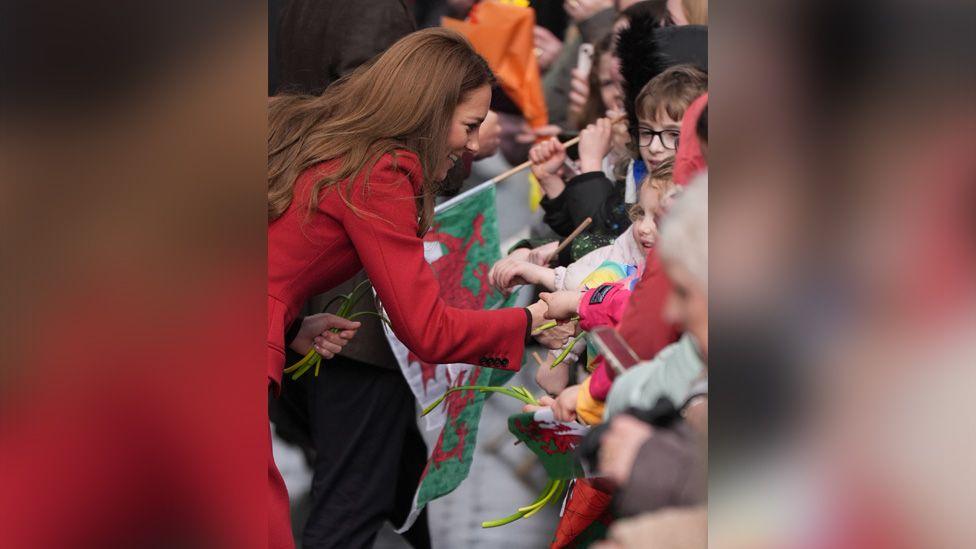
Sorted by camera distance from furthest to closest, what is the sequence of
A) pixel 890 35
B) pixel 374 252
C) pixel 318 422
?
pixel 318 422, pixel 374 252, pixel 890 35

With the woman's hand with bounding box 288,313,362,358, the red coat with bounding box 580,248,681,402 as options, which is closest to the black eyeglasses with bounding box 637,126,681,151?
the woman's hand with bounding box 288,313,362,358

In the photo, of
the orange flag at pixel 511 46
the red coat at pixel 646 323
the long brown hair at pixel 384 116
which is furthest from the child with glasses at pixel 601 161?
the red coat at pixel 646 323

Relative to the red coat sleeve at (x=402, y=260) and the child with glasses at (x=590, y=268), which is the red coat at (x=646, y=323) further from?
A: the child with glasses at (x=590, y=268)

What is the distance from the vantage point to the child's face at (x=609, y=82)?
10.8 ft

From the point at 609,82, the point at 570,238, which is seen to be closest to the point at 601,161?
the point at 609,82

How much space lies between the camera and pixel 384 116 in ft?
7.53

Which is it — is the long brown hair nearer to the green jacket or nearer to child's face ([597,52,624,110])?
the green jacket

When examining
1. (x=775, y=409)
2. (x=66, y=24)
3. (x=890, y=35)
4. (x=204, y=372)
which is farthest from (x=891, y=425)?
(x=66, y=24)

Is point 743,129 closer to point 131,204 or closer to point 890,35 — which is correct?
point 890,35

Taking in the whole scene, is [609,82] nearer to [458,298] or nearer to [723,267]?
[458,298]

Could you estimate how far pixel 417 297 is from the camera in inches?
87.1

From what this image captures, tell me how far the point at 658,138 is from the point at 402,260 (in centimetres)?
78

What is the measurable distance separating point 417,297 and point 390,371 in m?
1.06

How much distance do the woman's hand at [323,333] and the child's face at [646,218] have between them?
59 centimetres
